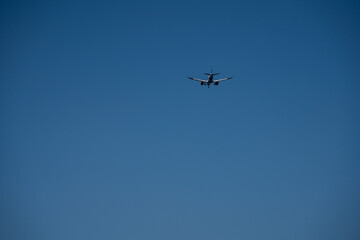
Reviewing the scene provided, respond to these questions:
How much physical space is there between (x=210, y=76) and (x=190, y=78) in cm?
725

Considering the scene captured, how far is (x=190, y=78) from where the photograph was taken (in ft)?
524

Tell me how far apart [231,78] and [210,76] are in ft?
21.4

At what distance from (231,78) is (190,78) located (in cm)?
1199

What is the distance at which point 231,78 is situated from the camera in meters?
157

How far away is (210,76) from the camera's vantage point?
155000 millimetres
